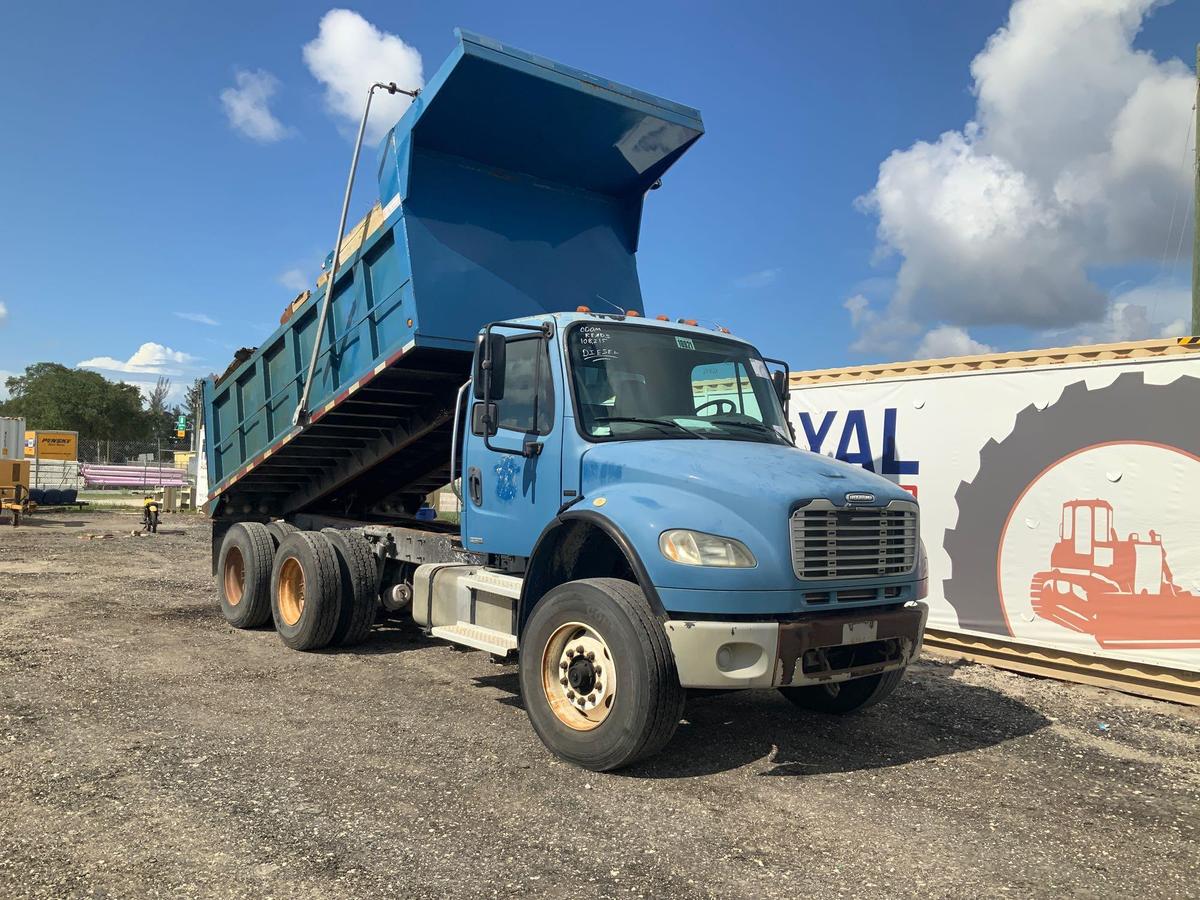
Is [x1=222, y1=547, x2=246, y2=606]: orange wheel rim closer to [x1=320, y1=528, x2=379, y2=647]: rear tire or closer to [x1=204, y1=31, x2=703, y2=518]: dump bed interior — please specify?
[x1=204, y1=31, x2=703, y2=518]: dump bed interior

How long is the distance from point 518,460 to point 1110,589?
5147 mm

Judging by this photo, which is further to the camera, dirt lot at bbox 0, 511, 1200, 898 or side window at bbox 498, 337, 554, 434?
side window at bbox 498, 337, 554, 434

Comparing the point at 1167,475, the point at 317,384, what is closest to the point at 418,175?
the point at 317,384

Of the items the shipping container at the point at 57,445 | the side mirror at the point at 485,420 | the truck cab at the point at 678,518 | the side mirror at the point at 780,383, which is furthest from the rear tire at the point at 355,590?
the shipping container at the point at 57,445

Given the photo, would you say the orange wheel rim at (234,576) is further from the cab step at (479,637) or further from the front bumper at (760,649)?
the front bumper at (760,649)

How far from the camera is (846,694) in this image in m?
5.93

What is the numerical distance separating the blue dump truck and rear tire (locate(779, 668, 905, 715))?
2 cm

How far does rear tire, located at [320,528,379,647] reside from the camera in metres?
7.79

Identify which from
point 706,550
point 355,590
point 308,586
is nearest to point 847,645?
point 706,550

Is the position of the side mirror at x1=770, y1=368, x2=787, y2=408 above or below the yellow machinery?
above

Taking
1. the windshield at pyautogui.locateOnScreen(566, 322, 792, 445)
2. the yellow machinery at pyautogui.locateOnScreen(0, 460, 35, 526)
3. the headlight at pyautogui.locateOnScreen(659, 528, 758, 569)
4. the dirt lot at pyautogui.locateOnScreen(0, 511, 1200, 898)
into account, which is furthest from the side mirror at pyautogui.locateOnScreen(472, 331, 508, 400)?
the yellow machinery at pyautogui.locateOnScreen(0, 460, 35, 526)

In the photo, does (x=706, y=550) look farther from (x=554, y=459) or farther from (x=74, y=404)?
(x=74, y=404)

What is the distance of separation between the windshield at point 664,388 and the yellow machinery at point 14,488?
22.2m

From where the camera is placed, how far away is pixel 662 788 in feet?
15.0
